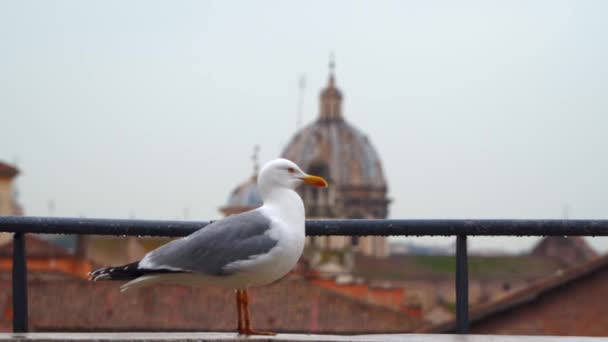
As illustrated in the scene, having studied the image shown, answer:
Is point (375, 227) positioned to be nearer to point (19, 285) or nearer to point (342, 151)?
point (19, 285)

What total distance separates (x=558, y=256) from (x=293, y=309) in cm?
8204

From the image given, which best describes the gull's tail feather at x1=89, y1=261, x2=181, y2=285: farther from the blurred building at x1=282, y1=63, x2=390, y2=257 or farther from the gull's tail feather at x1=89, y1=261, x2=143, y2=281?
the blurred building at x1=282, y1=63, x2=390, y2=257

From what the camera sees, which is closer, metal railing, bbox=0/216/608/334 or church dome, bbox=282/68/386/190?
metal railing, bbox=0/216/608/334

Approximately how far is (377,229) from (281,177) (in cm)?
63

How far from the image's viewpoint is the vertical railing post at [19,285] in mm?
5539

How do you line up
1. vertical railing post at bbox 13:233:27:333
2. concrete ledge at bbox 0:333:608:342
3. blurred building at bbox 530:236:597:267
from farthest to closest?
1. blurred building at bbox 530:236:597:267
2. vertical railing post at bbox 13:233:27:333
3. concrete ledge at bbox 0:333:608:342

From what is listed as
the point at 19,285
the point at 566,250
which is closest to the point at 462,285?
the point at 19,285

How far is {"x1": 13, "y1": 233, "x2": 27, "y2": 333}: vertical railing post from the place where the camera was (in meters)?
5.54

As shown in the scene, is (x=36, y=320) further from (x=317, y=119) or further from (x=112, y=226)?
(x=317, y=119)

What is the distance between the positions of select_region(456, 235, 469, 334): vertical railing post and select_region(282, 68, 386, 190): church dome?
144m

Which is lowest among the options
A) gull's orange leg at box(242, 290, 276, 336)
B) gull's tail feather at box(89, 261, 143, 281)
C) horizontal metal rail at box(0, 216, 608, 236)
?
gull's orange leg at box(242, 290, 276, 336)

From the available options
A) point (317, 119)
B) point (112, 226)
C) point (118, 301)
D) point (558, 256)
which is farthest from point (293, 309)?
point (317, 119)

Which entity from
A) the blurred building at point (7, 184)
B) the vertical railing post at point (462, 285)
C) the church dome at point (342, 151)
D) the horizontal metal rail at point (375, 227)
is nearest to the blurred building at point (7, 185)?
the blurred building at point (7, 184)

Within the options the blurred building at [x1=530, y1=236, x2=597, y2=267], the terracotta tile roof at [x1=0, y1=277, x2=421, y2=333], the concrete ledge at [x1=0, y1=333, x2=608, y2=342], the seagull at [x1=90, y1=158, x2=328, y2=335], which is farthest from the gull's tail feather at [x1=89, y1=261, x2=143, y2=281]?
the blurred building at [x1=530, y1=236, x2=597, y2=267]
